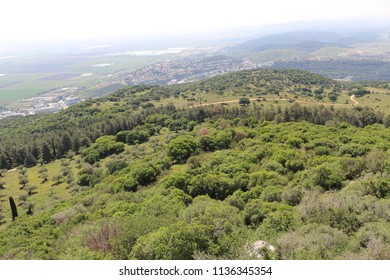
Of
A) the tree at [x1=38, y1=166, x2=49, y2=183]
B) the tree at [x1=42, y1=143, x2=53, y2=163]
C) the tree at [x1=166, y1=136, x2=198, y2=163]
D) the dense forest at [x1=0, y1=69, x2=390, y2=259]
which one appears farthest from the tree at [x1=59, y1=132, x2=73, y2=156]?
the tree at [x1=166, y1=136, x2=198, y2=163]

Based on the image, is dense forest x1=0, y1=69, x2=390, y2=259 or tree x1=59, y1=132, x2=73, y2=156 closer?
dense forest x1=0, y1=69, x2=390, y2=259

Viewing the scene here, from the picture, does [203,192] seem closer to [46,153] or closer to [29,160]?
[46,153]

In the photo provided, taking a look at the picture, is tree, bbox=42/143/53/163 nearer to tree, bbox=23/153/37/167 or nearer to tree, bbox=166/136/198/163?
tree, bbox=23/153/37/167

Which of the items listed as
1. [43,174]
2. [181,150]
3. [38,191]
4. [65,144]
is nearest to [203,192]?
[181,150]

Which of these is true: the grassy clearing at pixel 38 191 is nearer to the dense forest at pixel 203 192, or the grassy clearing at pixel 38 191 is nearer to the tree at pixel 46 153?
the dense forest at pixel 203 192

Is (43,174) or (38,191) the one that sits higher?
(43,174)

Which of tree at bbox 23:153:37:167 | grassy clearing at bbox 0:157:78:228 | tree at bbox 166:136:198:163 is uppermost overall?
tree at bbox 166:136:198:163

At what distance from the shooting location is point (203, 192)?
3806cm

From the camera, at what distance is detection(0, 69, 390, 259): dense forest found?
17.5 m

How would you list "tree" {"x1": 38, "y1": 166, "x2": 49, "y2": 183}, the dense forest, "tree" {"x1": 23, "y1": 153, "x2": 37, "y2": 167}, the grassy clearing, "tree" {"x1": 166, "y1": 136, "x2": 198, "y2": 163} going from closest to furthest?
the dense forest < "tree" {"x1": 166, "y1": 136, "x2": 198, "y2": 163} < the grassy clearing < "tree" {"x1": 38, "y1": 166, "x2": 49, "y2": 183} < "tree" {"x1": 23, "y1": 153, "x2": 37, "y2": 167}

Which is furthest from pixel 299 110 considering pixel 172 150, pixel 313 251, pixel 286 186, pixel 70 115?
pixel 70 115

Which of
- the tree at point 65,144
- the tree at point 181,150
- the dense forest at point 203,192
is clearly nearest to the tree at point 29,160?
the dense forest at point 203,192

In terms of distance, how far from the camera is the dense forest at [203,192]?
1745 cm
